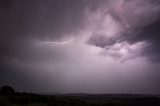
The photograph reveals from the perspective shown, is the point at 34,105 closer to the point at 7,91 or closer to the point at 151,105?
the point at 7,91

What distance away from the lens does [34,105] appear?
7375 cm

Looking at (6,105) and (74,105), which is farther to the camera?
(74,105)

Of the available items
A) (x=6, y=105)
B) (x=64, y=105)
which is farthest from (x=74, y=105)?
(x=6, y=105)

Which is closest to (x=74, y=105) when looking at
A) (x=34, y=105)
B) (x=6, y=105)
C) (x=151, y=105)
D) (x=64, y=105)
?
(x=64, y=105)

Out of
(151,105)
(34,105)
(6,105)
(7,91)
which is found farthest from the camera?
(151,105)

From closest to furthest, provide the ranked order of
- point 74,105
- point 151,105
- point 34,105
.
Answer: point 34,105
point 74,105
point 151,105

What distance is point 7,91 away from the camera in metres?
108

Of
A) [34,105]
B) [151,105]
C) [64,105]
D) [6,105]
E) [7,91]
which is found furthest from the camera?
[151,105]

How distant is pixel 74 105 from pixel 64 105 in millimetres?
8049

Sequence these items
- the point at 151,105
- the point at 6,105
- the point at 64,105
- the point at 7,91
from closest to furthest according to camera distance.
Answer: the point at 6,105 < the point at 64,105 < the point at 7,91 < the point at 151,105

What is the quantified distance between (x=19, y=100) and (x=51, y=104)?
448 inches

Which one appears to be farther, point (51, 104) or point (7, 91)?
point (7, 91)

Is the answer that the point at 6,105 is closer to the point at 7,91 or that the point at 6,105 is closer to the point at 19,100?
the point at 19,100

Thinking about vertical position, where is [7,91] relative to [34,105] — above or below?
above
